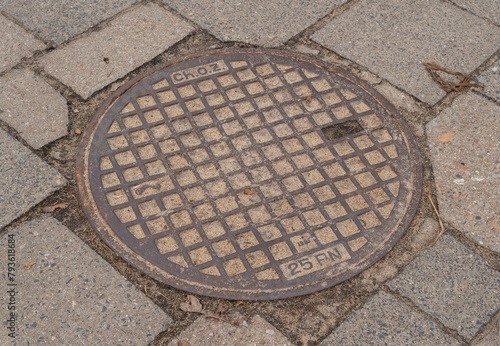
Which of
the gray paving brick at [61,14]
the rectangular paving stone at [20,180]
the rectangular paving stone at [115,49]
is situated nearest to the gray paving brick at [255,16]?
the rectangular paving stone at [115,49]

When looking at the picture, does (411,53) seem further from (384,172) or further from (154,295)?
(154,295)

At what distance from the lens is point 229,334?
200 centimetres

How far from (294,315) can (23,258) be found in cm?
116

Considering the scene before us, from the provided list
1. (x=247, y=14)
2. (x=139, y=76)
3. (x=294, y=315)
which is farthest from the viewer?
(x=247, y=14)

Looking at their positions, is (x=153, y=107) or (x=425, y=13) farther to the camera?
(x=425, y=13)

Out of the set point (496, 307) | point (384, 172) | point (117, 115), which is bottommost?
point (496, 307)

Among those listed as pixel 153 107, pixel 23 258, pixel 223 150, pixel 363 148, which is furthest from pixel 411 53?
pixel 23 258

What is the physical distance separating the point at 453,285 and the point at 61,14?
2.62m

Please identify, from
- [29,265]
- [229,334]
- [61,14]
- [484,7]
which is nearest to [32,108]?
[61,14]

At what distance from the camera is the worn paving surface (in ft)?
6.66

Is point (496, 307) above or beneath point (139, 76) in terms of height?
beneath

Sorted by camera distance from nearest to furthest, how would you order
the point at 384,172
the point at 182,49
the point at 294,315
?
the point at 294,315, the point at 384,172, the point at 182,49

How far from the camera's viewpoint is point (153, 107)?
261cm

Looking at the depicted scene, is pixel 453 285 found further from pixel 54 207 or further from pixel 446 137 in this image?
pixel 54 207
